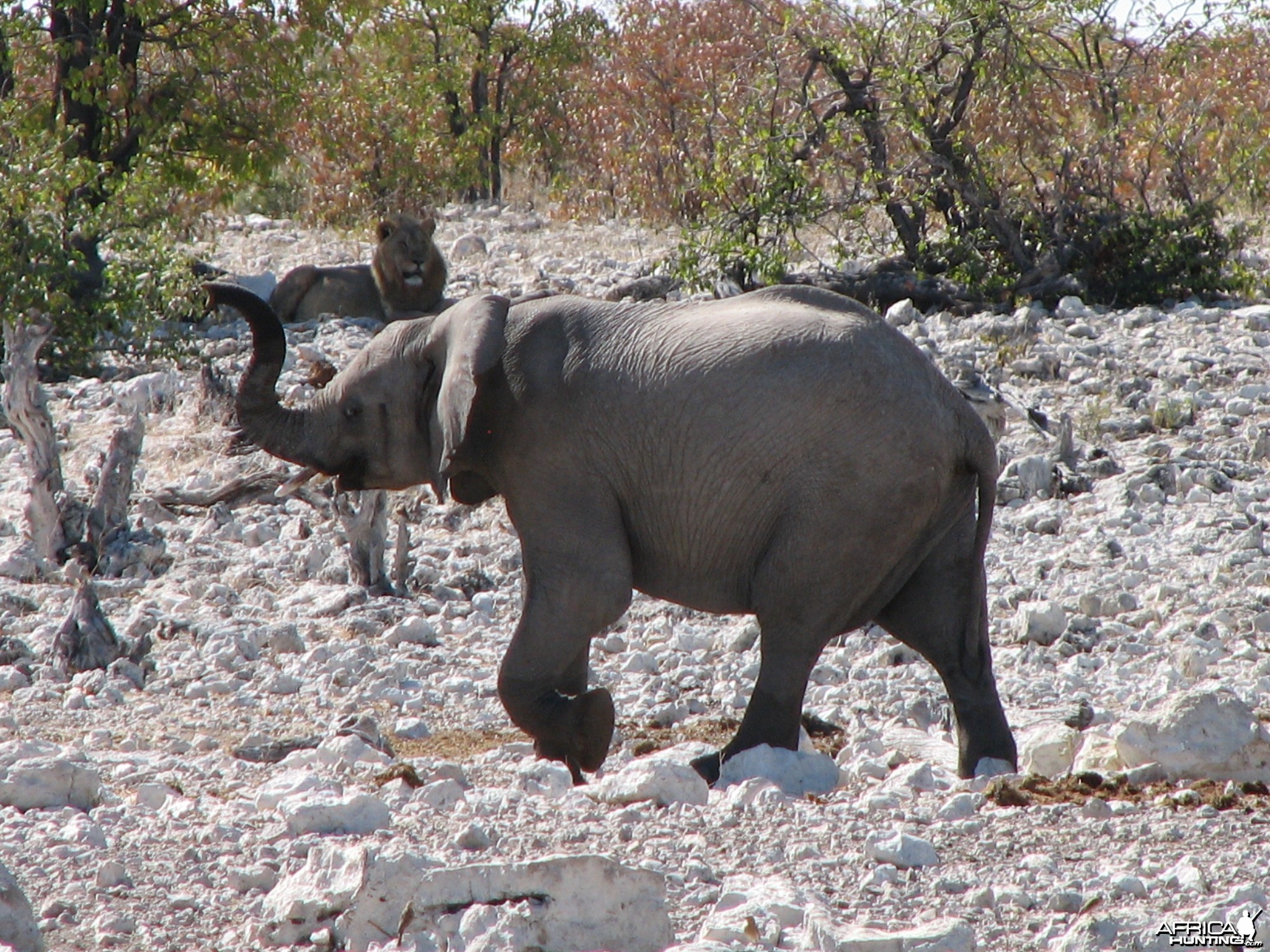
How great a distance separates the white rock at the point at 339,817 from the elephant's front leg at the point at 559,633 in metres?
1.59

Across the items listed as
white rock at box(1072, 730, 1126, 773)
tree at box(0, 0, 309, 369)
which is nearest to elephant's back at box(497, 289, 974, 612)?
white rock at box(1072, 730, 1126, 773)

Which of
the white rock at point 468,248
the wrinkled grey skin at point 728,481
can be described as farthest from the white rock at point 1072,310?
the wrinkled grey skin at point 728,481

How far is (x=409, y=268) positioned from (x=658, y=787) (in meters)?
10.3

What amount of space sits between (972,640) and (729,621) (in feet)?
6.99

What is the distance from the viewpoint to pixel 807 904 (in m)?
3.52

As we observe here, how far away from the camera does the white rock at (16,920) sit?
345 centimetres

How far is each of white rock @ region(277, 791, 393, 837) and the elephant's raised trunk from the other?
256 cm

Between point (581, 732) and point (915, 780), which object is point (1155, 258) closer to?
point (581, 732)

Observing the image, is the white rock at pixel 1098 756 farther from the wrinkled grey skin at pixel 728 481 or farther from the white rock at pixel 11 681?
the white rock at pixel 11 681

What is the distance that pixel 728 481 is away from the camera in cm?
586

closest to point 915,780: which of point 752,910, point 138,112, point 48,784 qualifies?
point 752,910

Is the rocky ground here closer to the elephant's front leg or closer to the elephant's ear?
the elephant's front leg

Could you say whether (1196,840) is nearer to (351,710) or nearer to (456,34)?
(351,710)

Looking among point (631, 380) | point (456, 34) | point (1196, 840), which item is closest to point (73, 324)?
point (631, 380)
